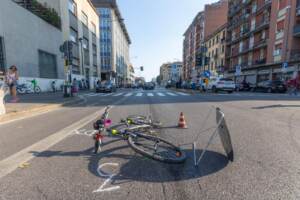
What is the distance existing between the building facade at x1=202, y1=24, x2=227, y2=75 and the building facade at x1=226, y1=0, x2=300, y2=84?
175 cm

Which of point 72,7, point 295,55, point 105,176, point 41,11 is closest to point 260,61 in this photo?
point 295,55

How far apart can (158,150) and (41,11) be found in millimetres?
23406

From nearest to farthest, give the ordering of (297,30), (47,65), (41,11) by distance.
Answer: (41,11) < (47,65) < (297,30)

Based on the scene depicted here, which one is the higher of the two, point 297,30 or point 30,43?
point 297,30

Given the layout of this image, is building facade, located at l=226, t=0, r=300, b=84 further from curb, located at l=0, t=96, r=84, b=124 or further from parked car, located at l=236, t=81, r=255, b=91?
curb, located at l=0, t=96, r=84, b=124

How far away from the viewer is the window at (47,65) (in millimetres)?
19750

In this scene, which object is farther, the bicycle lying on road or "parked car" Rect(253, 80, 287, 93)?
"parked car" Rect(253, 80, 287, 93)

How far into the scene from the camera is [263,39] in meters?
31.8

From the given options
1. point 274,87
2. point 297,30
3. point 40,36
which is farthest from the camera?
point 297,30

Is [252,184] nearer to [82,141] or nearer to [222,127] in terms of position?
[222,127]

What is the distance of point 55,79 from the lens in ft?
73.5

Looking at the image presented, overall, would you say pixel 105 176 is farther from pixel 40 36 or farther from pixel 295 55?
pixel 295 55

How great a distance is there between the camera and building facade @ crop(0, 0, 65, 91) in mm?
14805

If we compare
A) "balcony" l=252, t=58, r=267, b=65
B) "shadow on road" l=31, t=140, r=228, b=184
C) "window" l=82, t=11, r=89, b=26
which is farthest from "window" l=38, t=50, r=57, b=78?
"balcony" l=252, t=58, r=267, b=65
